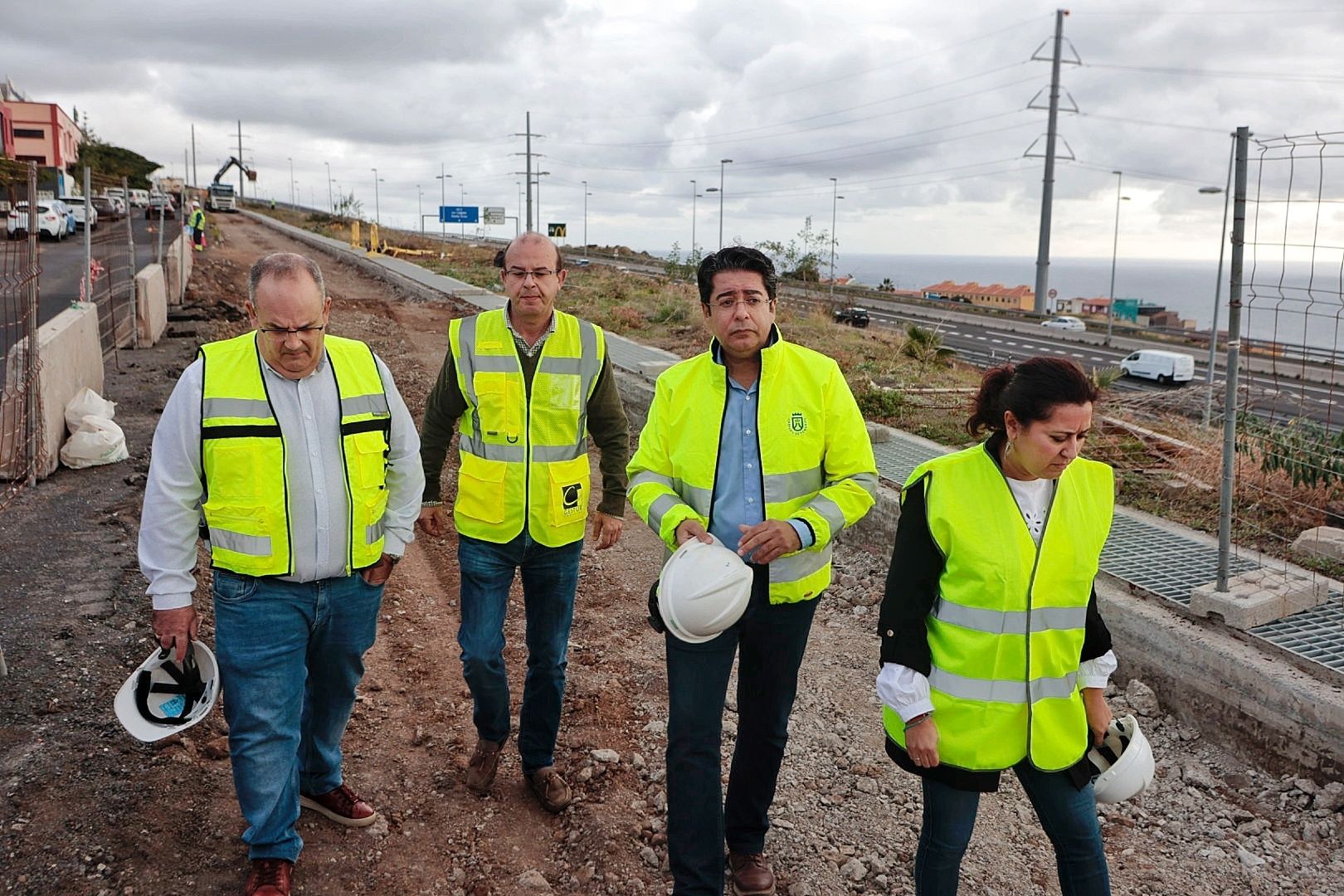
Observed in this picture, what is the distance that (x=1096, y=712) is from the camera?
2.61m

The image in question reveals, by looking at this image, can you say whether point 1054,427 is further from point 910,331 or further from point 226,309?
point 226,309

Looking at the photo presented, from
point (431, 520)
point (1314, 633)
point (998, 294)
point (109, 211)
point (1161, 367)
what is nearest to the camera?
point (431, 520)

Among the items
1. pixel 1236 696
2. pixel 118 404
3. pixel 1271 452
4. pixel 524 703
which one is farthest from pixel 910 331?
pixel 524 703

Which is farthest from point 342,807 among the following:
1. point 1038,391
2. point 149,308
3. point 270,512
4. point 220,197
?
point 220,197

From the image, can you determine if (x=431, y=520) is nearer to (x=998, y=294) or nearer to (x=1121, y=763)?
(x=1121, y=763)

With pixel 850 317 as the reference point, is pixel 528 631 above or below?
below

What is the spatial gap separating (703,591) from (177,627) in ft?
4.81

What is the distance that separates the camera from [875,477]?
3074 millimetres

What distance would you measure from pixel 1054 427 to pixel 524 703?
2.15m

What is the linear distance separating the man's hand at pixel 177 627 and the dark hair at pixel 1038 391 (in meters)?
2.23

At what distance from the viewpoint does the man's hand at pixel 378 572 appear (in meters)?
3.12

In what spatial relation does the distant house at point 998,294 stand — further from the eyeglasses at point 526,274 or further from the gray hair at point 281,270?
the gray hair at point 281,270

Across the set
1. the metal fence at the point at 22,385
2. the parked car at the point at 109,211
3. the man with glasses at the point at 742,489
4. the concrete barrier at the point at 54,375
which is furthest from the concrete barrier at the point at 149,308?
the parked car at the point at 109,211

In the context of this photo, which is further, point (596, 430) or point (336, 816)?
point (596, 430)
